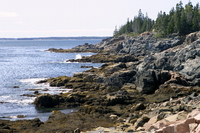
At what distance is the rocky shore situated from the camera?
24.9 metres

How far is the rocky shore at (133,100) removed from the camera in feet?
81.6

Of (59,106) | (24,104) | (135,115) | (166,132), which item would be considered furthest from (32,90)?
(166,132)

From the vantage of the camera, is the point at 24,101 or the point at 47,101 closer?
the point at 47,101

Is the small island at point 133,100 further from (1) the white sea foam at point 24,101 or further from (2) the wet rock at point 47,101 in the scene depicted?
(1) the white sea foam at point 24,101

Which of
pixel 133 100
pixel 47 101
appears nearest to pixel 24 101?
pixel 47 101

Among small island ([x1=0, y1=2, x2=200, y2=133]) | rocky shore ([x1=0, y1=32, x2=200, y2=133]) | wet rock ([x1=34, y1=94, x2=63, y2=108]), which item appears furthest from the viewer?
wet rock ([x1=34, y1=94, x2=63, y2=108])

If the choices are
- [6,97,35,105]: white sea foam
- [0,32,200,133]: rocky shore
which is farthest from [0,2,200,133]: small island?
[6,97,35,105]: white sea foam

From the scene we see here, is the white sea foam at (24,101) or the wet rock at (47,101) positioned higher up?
the wet rock at (47,101)

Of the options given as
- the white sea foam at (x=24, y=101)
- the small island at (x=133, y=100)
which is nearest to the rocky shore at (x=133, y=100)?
the small island at (x=133, y=100)

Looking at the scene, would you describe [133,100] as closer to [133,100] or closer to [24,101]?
[133,100]

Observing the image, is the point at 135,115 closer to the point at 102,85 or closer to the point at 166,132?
the point at 166,132

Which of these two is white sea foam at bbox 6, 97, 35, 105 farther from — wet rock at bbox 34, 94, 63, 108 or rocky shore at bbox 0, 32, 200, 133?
wet rock at bbox 34, 94, 63, 108

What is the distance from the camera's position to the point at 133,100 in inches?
1534

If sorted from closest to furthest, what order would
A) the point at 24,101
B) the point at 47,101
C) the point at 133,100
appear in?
1. the point at 133,100
2. the point at 47,101
3. the point at 24,101
